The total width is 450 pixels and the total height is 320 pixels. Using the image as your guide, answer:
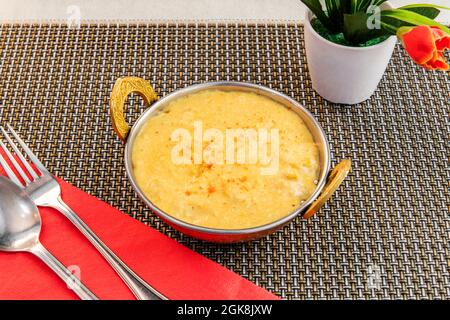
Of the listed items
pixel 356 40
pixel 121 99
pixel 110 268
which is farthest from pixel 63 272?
pixel 356 40

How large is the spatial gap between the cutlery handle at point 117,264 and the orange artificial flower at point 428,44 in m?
0.68

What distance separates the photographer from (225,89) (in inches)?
51.2

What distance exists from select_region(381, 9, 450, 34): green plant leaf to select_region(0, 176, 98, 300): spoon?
84cm

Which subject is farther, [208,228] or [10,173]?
[10,173]

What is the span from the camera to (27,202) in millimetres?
1177

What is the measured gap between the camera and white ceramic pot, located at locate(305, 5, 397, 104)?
4.40 ft

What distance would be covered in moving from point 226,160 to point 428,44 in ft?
1.49

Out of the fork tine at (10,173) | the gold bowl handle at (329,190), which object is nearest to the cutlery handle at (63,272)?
the fork tine at (10,173)

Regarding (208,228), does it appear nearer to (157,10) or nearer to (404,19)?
(404,19)

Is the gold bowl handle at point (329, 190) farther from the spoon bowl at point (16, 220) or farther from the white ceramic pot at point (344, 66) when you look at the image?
the spoon bowl at point (16, 220)

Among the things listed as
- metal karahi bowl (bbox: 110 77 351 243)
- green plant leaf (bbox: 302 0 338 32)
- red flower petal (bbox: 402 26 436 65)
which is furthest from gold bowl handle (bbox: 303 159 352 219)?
green plant leaf (bbox: 302 0 338 32)

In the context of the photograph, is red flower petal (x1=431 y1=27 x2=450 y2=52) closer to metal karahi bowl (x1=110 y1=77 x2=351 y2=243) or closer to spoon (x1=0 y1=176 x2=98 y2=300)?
metal karahi bowl (x1=110 y1=77 x2=351 y2=243)

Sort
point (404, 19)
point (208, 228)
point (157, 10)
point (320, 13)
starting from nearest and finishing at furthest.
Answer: point (208, 228) → point (404, 19) → point (320, 13) → point (157, 10)
